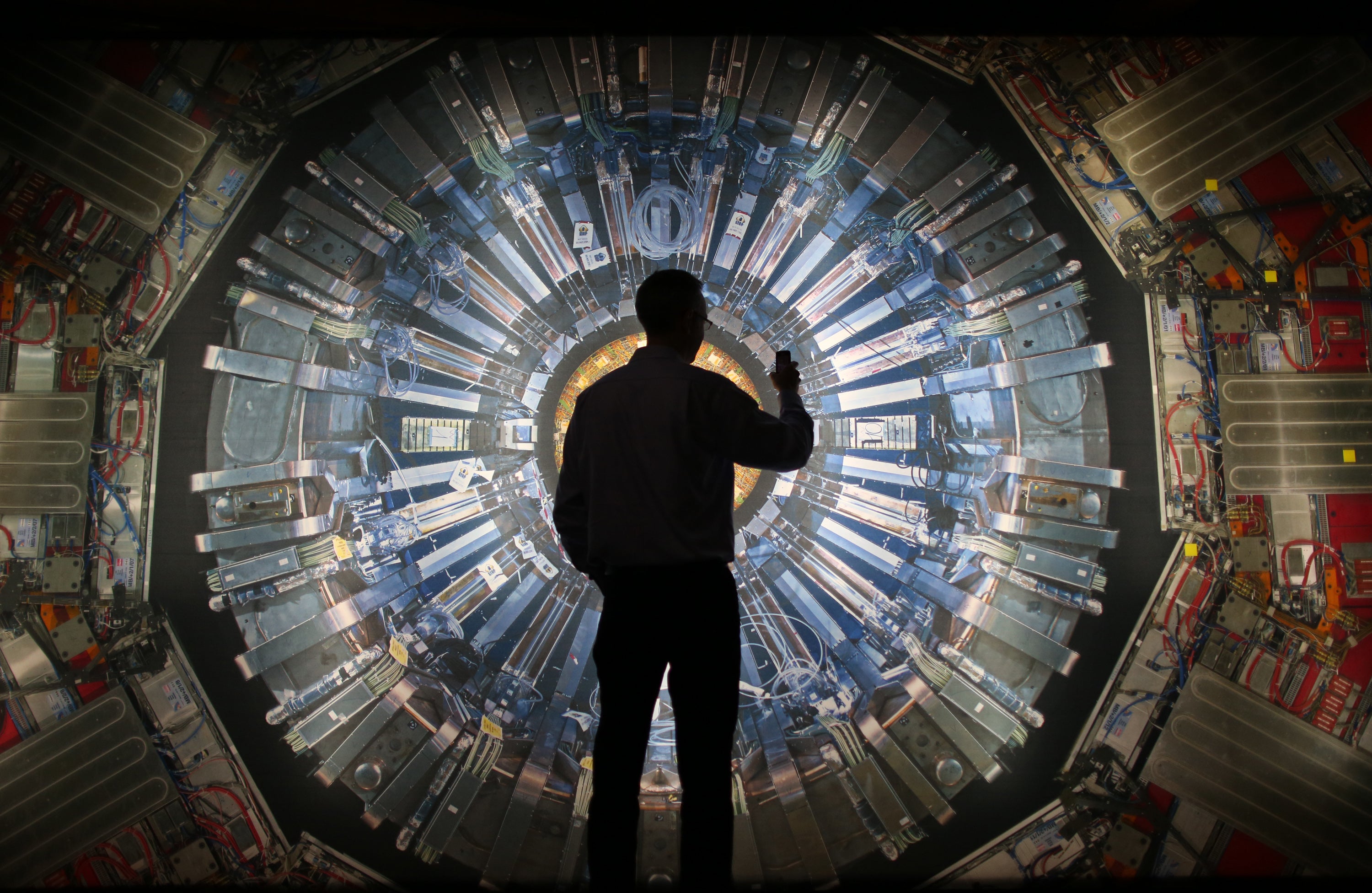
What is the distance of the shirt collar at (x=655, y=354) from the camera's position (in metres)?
2.53

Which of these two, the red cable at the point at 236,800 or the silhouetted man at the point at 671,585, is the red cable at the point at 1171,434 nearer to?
the silhouetted man at the point at 671,585

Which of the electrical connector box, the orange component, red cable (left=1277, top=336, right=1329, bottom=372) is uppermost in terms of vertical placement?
the orange component

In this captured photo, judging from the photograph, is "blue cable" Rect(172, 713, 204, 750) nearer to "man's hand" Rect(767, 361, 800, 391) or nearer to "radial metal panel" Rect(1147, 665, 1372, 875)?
"man's hand" Rect(767, 361, 800, 391)

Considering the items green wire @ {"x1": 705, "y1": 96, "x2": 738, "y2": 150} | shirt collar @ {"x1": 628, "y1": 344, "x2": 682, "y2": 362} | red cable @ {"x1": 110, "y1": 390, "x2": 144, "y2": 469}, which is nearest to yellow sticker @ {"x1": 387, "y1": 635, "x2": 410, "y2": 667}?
red cable @ {"x1": 110, "y1": 390, "x2": 144, "y2": 469}

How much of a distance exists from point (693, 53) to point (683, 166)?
504 millimetres

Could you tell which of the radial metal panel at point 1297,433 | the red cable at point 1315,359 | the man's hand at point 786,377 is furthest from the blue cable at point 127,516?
the red cable at point 1315,359

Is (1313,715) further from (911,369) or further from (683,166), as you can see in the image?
(683,166)

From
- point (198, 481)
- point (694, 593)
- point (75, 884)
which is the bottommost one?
point (75, 884)

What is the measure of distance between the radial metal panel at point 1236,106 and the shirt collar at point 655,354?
99.6 inches

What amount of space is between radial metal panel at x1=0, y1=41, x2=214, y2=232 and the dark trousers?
3.23 m

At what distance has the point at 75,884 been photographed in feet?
10.8

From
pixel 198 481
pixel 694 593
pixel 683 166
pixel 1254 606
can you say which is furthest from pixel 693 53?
pixel 1254 606

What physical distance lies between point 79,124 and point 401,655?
9.69ft

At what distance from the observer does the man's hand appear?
2723 millimetres
